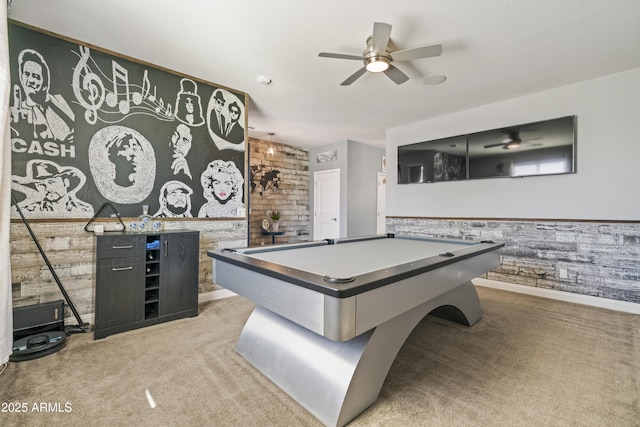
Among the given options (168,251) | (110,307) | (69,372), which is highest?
(168,251)

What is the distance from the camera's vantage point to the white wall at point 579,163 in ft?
10.3

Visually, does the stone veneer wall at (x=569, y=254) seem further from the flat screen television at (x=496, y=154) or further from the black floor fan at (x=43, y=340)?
the black floor fan at (x=43, y=340)

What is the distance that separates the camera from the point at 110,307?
2418 mm

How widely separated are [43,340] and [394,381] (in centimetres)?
256

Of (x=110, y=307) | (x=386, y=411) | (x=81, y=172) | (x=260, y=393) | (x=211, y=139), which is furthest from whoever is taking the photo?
(x=211, y=139)

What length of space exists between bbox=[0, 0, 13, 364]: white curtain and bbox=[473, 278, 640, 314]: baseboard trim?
500 cm

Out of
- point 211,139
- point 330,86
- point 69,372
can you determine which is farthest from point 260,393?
point 330,86

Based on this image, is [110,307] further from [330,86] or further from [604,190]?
[604,190]

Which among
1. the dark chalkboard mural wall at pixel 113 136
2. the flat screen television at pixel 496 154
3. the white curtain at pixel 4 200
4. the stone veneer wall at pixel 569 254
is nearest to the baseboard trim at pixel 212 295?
the dark chalkboard mural wall at pixel 113 136

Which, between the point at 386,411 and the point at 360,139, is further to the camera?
the point at 360,139

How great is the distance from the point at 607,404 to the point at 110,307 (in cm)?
349

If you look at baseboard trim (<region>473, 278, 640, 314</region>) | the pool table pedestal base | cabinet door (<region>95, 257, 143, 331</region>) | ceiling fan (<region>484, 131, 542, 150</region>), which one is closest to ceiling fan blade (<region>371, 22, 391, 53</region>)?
the pool table pedestal base

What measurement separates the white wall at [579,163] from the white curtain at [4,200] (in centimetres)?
491

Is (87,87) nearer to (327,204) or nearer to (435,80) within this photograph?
(435,80)
